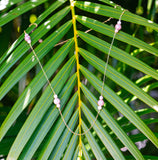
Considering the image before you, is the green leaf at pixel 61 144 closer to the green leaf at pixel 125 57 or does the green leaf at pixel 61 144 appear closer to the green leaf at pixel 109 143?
the green leaf at pixel 109 143

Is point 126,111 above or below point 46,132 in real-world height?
above

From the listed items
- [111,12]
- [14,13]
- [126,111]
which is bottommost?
[126,111]

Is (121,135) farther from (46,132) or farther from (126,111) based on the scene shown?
(46,132)

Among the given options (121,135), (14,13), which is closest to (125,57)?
(121,135)

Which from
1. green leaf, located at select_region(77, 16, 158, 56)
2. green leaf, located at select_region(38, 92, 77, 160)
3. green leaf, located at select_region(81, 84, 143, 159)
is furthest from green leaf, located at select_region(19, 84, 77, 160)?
green leaf, located at select_region(77, 16, 158, 56)

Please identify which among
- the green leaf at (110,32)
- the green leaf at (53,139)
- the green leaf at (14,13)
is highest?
the green leaf at (110,32)

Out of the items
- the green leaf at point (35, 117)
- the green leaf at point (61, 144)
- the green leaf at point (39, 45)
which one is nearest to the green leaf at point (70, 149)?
the green leaf at point (61, 144)

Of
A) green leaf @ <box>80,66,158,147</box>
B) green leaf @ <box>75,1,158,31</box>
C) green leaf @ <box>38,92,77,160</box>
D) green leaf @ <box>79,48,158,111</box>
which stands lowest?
green leaf @ <box>38,92,77,160</box>

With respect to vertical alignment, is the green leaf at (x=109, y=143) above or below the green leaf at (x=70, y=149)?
above

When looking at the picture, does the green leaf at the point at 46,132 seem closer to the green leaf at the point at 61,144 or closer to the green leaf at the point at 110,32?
the green leaf at the point at 61,144

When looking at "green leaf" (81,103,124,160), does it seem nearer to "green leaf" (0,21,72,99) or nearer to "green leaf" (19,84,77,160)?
"green leaf" (19,84,77,160)

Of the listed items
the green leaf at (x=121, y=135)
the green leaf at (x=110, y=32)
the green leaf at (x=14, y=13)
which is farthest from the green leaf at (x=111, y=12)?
the green leaf at (x=121, y=135)

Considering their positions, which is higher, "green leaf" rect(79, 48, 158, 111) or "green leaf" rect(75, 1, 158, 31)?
"green leaf" rect(75, 1, 158, 31)
